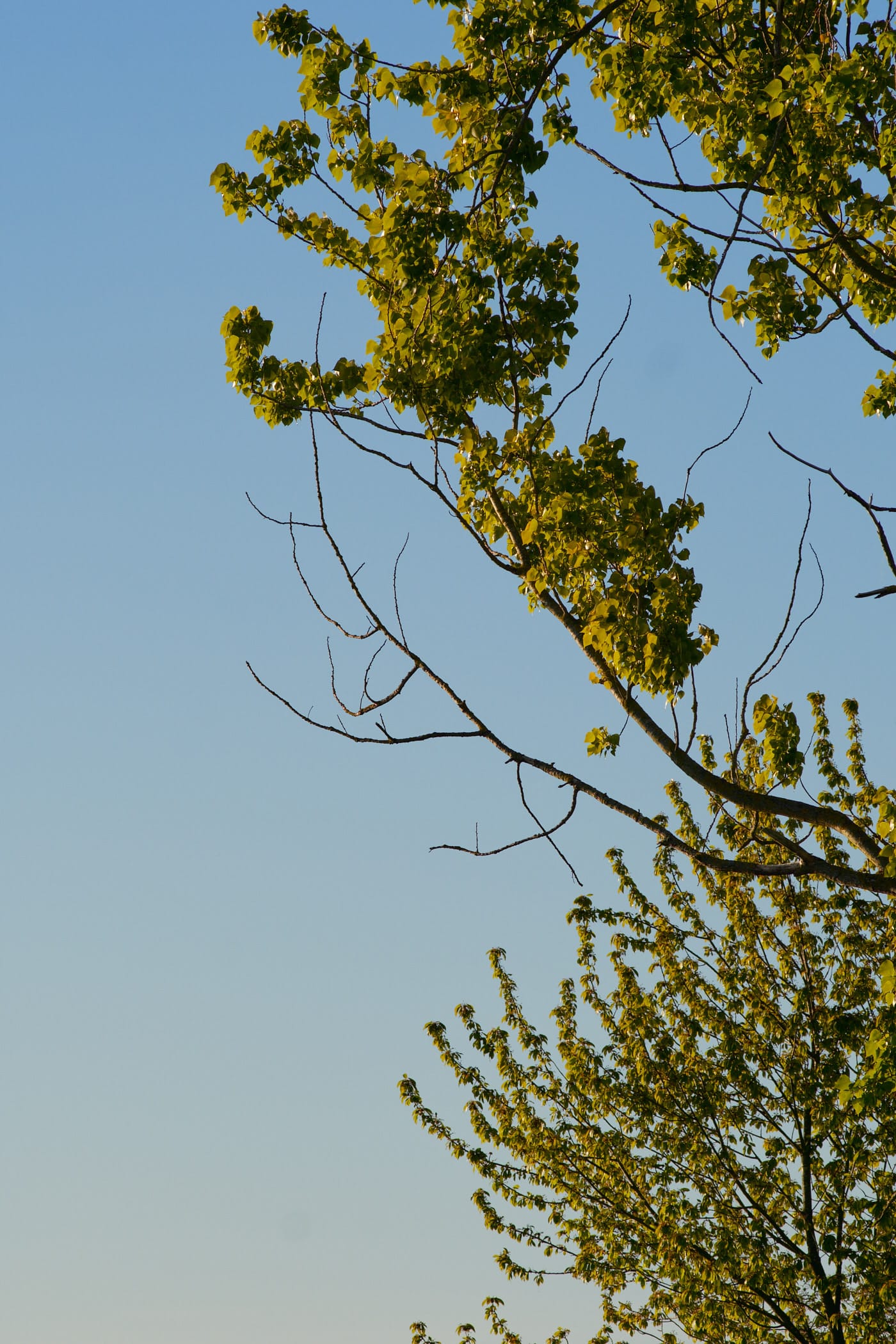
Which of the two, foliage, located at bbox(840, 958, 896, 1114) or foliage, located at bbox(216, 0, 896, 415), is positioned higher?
foliage, located at bbox(216, 0, 896, 415)

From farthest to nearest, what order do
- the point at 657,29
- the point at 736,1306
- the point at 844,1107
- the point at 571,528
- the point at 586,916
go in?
the point at 586,916, the point at 844,1107, the point at 736,1306, the point at 657,29, the point at 571,528

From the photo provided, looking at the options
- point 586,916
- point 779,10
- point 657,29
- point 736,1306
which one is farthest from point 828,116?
point 736,1306

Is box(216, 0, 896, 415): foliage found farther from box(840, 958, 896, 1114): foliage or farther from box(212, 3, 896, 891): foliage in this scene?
box(840, 958, 896, 1114): foliage

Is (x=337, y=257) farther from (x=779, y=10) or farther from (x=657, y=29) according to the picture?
(x=779, y=10)

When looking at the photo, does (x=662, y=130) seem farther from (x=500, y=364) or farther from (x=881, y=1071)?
(x=881, y=1071)

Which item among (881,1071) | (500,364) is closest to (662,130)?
(500,364)

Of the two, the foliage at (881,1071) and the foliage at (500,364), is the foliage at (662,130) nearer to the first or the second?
the foliage at (500,364)

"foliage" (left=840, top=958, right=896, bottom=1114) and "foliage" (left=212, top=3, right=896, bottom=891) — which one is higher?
"foliage" (left=212, top=3, right=896, bottom=891)

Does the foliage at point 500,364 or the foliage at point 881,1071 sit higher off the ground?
the foliage at point 500,364

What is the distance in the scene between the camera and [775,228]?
Answer: 845cm

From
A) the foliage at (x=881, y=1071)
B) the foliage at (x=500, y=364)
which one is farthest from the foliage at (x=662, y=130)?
the foliage at (x=881, y=1071)

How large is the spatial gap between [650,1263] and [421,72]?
9866 mm

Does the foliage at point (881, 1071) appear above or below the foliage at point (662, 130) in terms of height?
below

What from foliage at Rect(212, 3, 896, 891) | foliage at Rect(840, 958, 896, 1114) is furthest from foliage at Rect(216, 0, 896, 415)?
foliage at Rect(840, 958, 896, 1114)
